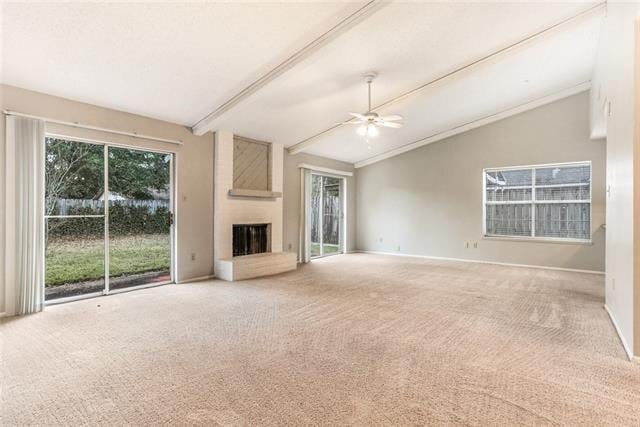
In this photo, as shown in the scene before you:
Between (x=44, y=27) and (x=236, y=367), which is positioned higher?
(x=44, y=27)

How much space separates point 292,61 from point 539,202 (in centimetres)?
622

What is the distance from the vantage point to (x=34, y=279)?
403cm

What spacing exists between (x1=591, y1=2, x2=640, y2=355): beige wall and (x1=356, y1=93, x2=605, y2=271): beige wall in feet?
9.83

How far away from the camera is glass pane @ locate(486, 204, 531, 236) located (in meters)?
7.39

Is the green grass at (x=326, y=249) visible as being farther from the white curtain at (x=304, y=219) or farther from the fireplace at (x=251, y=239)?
the fireplace at (x=251, y=239)

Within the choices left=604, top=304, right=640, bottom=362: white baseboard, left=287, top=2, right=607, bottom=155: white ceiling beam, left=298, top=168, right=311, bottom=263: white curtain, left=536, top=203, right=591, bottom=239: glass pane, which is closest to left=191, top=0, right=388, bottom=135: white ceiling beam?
left=287, top=2, right=607, bottom=155: white ceiling beam

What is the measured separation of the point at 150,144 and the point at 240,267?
97.9 inches

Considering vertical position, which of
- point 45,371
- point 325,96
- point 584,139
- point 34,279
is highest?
point 325,96

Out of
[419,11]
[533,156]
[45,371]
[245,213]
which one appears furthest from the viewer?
[533,156]

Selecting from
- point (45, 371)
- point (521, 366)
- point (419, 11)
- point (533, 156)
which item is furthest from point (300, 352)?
point (533, 156)

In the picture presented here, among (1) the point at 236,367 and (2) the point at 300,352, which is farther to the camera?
(2) the point at 300,352

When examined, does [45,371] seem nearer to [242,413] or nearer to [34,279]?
[242,413]

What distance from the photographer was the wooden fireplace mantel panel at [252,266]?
581 centimetres

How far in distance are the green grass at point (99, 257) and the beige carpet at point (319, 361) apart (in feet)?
2.08
